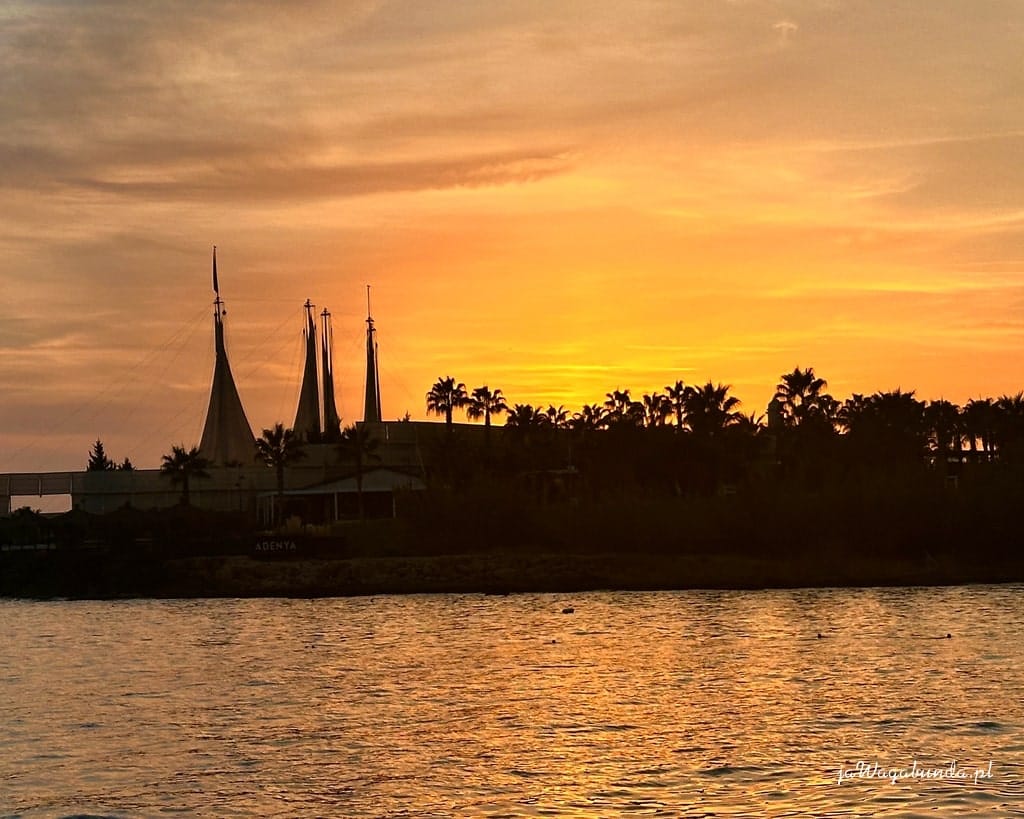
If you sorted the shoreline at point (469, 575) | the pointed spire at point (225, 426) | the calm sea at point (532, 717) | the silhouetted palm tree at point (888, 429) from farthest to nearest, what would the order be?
the pointed spire at point (225, 426)
the silhouetted palm tree at point (888, 429)
the shoreline at point (469, 575)
the calm sea at point (532, 717)

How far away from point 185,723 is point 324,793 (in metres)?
8.80

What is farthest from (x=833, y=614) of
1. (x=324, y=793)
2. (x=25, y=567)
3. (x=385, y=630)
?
(x=25, y=567)

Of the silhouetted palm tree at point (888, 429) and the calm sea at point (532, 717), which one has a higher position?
the silhouetted palm tree at point (888, 429)

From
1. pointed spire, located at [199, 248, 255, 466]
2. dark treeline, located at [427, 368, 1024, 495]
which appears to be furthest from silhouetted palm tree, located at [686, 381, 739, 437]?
pointed spire, located at [199, 248, 255, 466]

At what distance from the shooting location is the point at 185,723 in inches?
1216

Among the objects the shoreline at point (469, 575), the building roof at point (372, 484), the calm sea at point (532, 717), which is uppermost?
the building roof at point (372, 484)

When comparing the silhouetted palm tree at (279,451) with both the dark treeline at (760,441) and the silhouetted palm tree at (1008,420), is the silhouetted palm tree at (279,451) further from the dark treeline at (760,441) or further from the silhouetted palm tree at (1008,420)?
the silhouetted palm tree at (1008,420)

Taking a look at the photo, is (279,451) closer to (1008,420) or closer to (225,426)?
(225,426)

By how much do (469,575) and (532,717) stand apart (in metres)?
46.5

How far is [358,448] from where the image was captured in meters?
95.4

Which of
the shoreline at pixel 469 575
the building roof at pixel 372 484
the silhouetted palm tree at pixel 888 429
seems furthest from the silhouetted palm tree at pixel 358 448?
the silhouetted palm tree at pixel 888 429

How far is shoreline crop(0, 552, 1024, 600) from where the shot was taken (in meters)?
71.8

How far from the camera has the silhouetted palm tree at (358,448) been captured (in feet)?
308

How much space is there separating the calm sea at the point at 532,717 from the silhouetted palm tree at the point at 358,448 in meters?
38.9
